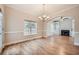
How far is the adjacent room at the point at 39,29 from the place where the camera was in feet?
8.57

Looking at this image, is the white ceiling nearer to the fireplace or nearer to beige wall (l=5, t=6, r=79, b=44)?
beige wall (l=5, t=6, r=79, b=44)

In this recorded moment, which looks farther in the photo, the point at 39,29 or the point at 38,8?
the point at 39,29

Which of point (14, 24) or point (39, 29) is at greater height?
point (14, 24)

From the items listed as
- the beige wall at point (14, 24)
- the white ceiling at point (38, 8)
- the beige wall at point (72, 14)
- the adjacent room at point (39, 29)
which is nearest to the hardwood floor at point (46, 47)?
the adjacent room at point (39, 29)

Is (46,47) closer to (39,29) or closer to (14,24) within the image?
(39,29)

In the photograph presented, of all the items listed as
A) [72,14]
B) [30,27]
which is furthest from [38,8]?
[72,14]

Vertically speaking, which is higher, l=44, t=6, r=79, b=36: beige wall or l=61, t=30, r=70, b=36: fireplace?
l=44, t=6, r=79, b=36: beige wall

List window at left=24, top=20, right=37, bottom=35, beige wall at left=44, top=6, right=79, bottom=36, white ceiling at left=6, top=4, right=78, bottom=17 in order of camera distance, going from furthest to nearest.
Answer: window at left=24, top=20, right=37, bottom=35 → beige wall at left=44, top=6, right=79, bottom=36 → white ceiling at left=6, top=4, right=78, bottom=17

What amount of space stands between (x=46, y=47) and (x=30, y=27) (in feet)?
2.22

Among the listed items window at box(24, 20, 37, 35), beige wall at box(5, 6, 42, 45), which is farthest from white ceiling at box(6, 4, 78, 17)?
window at box(24, 20, 37, 35)

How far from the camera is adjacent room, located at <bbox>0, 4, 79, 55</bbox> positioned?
2611 millimetres

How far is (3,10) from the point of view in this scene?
8.39ft

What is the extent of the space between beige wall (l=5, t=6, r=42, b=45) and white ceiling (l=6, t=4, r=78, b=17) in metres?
0.11

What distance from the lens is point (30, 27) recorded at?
2.92 meters
